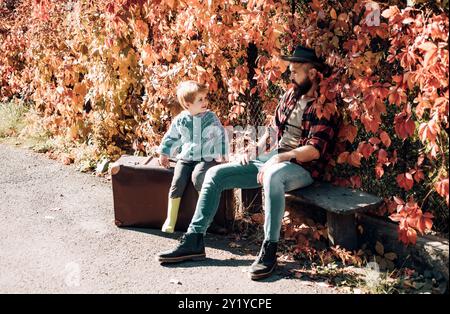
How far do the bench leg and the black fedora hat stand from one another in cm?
108

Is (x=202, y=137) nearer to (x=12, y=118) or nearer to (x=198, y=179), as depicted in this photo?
(x=198, y=179)

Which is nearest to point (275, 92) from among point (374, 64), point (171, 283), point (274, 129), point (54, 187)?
point (274, 129)

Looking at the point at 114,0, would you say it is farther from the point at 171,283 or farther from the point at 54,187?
the point at 171,283

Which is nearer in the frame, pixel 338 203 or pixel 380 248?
pixel 338 203

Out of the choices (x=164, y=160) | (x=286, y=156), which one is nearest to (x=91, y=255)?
(x=164, y=160)

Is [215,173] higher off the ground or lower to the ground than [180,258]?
higher

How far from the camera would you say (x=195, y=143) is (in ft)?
15.4

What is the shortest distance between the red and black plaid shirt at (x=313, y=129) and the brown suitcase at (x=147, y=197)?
2.50ft

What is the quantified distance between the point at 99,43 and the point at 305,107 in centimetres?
304

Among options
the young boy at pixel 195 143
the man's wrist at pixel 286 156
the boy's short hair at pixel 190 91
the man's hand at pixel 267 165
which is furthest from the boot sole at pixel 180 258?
the boy's short hair at pixel 190 91

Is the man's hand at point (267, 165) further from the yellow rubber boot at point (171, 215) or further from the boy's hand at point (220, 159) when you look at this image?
the yellow rubber boot at point (171, 215)

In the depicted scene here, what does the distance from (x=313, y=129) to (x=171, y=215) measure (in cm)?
134

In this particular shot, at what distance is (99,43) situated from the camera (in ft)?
21.2

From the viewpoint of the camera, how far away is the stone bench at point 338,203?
3998 millimetres
